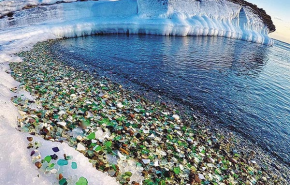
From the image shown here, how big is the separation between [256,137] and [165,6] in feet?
94.8

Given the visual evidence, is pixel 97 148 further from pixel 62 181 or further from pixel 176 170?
pixel 176 170

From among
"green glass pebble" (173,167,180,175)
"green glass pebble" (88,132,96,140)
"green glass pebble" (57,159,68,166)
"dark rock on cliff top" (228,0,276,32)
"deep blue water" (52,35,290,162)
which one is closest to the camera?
"green glass pebble" (57,159,68,166)

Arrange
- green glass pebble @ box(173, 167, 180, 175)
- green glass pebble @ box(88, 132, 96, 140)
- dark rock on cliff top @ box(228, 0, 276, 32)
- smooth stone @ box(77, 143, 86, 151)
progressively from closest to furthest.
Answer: smooth stone @ box(77, 143, 86, 151) < green glass pebble @ box(173, 167, 180, 175) < green glass pebble @ box(88, 132, 96, 140) < dark rock on cliff top @ box(228, 0, 276, 32)

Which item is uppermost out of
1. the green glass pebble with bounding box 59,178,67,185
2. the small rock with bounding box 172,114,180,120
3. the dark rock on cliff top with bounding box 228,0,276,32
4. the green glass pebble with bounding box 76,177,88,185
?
the dark rock on cliff top with bounding box 228,0,276,32

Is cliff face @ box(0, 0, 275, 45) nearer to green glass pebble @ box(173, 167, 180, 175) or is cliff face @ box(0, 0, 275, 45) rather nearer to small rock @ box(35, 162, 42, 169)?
small rock @ box(35, 162, 42, 169)

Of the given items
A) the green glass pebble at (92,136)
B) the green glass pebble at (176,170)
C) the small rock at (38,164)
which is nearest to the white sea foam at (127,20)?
the green glass pebble at (92,136)

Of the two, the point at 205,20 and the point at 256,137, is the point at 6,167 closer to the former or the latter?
the point at 256,137

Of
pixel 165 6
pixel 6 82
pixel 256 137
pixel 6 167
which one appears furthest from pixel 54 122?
pixel 165 6

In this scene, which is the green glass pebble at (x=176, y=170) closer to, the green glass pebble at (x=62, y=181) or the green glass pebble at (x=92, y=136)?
the green glass pebble at (x=92, y=136)

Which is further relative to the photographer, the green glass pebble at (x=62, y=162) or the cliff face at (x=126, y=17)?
the cliff face at (x=126, y=17)

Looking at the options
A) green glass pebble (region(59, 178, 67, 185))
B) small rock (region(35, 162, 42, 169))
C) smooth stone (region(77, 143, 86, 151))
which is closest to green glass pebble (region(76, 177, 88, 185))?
green glass pebble (region(59, 178, 67, 185))

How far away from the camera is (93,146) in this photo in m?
4.25

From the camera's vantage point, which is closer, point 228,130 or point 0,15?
point 228,130

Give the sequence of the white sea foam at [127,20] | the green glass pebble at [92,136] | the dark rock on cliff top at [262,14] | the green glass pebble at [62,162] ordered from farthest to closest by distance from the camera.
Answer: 1. the dark rock on cliff top at [262,14]
2. the white sea foam at [127,20]
3. the green glass pebble at [92,136]
4. the green glass pebble at [62,162]
